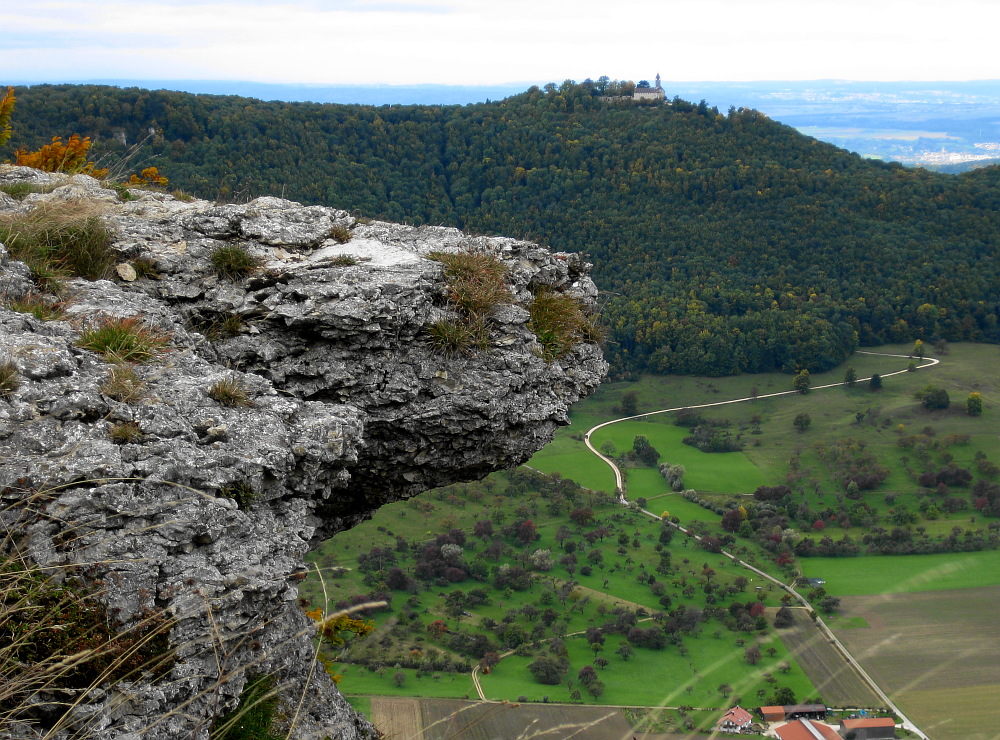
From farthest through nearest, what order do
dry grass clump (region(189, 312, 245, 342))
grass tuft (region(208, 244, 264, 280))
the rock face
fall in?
grass tuft (region(208, 244, 264, 280)), dry grass clump (region(189, 312, 245, 342)), the rock face

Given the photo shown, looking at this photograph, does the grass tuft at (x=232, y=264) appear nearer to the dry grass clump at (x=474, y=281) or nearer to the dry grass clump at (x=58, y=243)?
the dry grass clump at (x=58, y=243)

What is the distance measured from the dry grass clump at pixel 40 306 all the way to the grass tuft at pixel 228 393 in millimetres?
1552

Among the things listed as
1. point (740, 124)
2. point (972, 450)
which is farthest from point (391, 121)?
point (972, 450)

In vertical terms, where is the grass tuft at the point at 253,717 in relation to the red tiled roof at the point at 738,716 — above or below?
above

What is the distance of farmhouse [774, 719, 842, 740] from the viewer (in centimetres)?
2350

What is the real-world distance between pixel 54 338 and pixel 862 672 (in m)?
33.9

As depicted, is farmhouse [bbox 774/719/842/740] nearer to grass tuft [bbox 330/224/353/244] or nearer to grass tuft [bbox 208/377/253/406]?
grass tuft [bbox 330/224/353/244]

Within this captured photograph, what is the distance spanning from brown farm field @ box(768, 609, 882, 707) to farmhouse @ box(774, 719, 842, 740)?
388 cm

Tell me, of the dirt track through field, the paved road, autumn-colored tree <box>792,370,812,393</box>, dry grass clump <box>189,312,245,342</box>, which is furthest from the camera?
autumn-colored tree <box>792,370,812,393</box>

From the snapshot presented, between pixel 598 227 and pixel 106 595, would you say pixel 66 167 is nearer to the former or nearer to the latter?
pixel 106 595

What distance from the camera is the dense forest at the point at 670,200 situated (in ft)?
210

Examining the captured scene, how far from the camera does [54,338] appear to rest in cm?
559

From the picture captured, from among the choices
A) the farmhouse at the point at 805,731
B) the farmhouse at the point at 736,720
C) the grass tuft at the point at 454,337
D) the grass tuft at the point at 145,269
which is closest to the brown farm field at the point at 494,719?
the farmhouse at the point at 736,720

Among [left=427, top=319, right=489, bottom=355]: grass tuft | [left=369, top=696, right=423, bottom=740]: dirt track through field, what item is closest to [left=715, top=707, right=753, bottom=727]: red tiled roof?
[left=369, top=696, right=423, bottom=740]: dirt track through field
